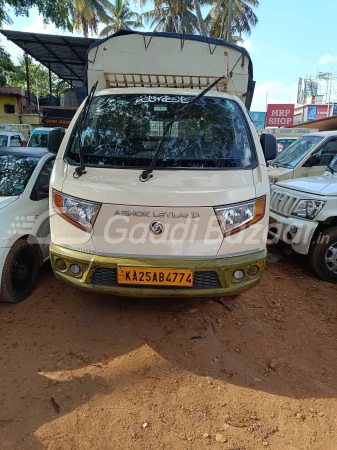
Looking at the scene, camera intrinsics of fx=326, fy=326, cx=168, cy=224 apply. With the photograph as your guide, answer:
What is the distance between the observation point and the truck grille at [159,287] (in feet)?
8.34

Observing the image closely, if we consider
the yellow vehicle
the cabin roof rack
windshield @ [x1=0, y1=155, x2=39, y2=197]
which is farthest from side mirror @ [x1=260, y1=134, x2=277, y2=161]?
the yellow vehicle

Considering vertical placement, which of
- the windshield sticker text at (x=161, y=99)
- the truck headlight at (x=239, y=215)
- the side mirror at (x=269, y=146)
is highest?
the windshield sticker text at (x=161, y=99)

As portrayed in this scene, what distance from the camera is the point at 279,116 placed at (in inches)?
1058

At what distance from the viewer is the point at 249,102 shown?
433cm

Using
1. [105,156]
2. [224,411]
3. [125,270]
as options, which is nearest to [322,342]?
[224,411]

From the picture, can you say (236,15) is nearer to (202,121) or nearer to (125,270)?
(202,121)

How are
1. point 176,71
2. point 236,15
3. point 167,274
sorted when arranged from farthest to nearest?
1. point 236,15
2. point 176,71
3. point 167,274

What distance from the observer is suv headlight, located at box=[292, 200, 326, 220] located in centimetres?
402

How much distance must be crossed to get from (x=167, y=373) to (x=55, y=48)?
11.6 metres

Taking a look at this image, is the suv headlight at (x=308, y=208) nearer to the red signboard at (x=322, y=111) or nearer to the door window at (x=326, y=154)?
the door window at (x=326, y=154)

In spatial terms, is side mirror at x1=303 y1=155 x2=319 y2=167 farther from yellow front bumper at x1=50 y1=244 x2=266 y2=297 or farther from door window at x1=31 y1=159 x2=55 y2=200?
door window at x1=31 y1=159 x2=55 y2=200

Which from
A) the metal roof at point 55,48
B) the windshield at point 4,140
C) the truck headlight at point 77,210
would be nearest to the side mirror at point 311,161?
the truck headlight at point 77,210

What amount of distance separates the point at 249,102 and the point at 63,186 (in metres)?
2.87

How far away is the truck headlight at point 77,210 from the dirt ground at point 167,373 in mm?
1050
